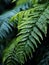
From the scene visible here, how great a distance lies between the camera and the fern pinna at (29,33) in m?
1.36

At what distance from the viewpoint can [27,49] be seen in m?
1.36

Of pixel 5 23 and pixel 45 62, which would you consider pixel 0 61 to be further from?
pixel 45 62

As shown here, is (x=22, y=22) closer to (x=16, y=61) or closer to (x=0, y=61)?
(x=16, y=61)

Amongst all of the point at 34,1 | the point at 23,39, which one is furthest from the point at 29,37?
the point at 34,1

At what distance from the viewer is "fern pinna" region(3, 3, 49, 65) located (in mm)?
1363

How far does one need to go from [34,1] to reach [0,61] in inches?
25.4

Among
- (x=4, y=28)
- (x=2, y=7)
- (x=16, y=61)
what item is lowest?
(x=16, y=61)

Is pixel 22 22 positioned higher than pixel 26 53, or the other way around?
pixel 22 22

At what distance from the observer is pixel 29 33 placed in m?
1.39

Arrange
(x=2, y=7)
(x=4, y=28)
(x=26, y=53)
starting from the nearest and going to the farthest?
(x=26, y=53)
(x=4, y=28)
(x=2, y=7)

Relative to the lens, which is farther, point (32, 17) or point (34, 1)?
point (34, 1)

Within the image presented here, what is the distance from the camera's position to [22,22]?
1.44 meters

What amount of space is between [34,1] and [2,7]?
961 mm

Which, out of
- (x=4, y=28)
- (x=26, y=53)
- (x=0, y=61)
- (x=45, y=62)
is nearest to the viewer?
(x=26, y=53)
